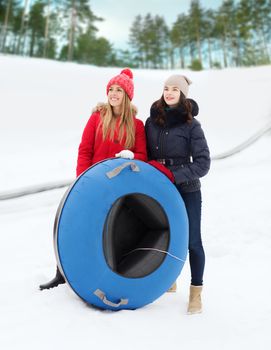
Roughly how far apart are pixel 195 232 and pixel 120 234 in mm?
521

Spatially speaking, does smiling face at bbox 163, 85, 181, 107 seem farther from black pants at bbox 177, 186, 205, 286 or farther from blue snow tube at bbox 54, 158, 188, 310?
black pants at bbox 177, 186, 205, 286

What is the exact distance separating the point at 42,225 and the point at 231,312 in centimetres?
279

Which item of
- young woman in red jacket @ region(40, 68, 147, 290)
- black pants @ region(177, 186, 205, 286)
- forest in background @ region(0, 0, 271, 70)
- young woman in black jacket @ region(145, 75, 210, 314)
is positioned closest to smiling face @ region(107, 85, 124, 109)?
young woman in red jacket @ region(40, 68, 147, 290)

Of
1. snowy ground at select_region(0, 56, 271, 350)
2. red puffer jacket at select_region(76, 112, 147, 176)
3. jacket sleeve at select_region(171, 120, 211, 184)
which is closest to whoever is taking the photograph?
snowy ground at select_region(0, 56, 271, 350)

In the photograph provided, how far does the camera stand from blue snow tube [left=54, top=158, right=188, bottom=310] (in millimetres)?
2434

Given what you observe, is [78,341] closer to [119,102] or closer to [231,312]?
[231,312]

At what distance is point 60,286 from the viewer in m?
2.99

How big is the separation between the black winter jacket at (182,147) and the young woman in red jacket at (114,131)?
0.12m

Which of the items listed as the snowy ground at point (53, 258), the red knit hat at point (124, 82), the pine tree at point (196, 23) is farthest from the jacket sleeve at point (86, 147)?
the pine tree at point (196, 23)

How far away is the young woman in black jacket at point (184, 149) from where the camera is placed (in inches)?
109

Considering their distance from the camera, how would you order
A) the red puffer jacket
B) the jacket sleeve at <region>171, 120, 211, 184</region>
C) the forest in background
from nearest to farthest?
the jacket sleeve at <region>171, 120, 211, 184</region>, the red puffer jacket, the forest in background

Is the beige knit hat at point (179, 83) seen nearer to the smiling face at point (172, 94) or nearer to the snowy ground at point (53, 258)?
the smiling face at point (172, 94)

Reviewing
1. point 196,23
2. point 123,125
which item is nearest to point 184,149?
point 123,125

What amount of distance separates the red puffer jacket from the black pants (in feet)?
1.40
